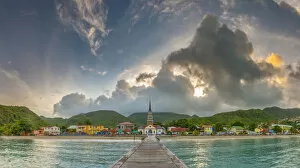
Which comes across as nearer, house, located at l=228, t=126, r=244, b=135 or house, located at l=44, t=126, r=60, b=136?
house, located at l=44, t=126, r=60, b=136

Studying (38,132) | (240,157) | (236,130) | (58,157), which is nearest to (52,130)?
(38,132)

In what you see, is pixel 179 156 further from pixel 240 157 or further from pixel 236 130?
pixel 236 130

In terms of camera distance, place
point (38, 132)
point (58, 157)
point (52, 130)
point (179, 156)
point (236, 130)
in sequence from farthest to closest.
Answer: point (236, 130) < point (52, 130) < point (38, 132) < point (179, 156) < point (58, 157)

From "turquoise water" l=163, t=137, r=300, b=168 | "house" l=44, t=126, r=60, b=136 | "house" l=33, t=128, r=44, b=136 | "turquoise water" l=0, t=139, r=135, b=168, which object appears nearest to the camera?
"turquoise water" l=163, t=137, r=300, b=168

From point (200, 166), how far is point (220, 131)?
121742 mm

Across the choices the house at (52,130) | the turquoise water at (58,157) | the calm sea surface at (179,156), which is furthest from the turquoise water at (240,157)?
the house at (52,130)

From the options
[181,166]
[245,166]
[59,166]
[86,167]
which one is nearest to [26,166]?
[59,166]

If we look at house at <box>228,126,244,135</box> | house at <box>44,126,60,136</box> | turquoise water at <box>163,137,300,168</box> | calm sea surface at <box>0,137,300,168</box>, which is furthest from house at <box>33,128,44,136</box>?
turquoise water at <box>163,137,300,168</box>

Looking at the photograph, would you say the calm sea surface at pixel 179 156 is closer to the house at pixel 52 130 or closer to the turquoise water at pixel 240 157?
the turquoise water at pixel 240 157

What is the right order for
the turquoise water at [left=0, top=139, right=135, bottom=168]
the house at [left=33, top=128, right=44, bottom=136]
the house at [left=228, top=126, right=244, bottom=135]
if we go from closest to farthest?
the turquoise water at [left=0, top=139, right=135, bottom=168], the house at [left=33, top=128, right=44, bottom=136], the house at [left=228, top=126, right=244, bottom=135]

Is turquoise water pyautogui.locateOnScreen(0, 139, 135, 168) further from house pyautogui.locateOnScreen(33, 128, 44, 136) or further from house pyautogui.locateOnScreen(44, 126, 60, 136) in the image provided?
house pyautogui.locateOnScreen(44, 126, 60, 136)

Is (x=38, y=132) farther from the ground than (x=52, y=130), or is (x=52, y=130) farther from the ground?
(x=52, y=130)

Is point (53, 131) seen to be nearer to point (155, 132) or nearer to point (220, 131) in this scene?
point (155, 132)

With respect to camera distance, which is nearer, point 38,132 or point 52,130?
point 38,132
